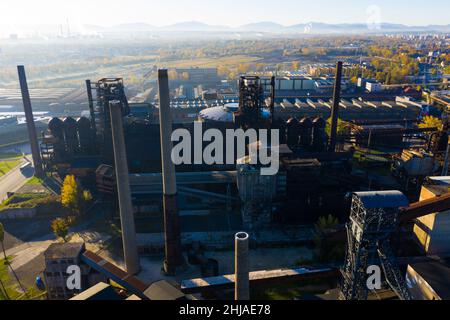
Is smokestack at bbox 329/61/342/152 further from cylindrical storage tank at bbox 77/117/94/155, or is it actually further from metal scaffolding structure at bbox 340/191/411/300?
cylindrical storage tank at bbox 77/117/94/155

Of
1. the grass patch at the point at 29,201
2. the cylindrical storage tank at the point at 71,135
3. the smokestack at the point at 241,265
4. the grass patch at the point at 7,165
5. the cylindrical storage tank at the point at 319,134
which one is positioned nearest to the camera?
the smokestack at the point at 241,265

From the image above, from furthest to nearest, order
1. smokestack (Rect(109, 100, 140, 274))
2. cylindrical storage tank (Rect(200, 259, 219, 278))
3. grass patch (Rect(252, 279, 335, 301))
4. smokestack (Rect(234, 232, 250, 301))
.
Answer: cylindrical storage tank (Rect(200, 259, 219, 278))
grass patch (Rect(252, 279, 335, 301))
smokestack (Rect(109, 100, 140, 274))
smokestack (Rect(234, 232, 250, 301))

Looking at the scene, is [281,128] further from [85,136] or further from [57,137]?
[57,137]

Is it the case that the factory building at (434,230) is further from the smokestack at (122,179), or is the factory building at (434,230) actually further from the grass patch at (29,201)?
the grass patch at (29,201)

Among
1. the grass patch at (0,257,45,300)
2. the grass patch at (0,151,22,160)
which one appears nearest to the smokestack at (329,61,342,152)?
the grass patch at (0,257,45,300)

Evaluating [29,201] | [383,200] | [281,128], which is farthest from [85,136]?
[383,200]

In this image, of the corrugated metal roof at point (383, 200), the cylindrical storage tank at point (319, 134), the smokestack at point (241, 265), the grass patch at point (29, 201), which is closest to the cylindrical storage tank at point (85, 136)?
the grass patch at point (29, 201)
